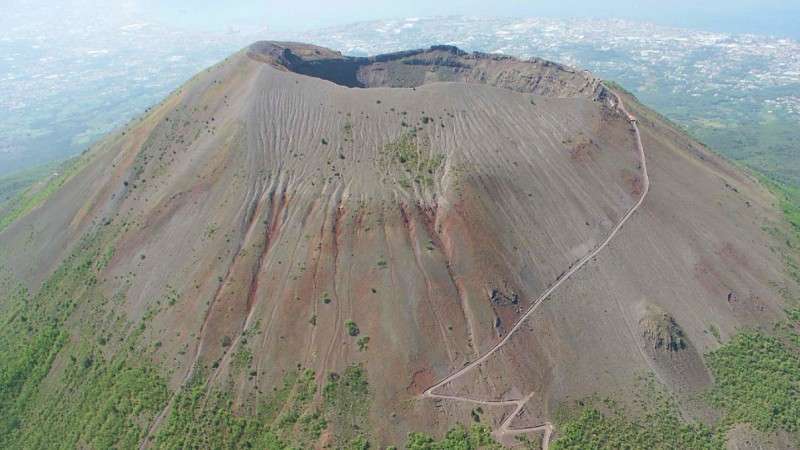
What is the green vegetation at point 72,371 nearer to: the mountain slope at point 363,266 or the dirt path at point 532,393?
the mountain slope at point 363,266

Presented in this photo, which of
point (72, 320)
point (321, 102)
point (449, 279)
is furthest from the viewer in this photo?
point (321, 102)

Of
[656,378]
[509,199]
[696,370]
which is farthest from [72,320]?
[696,370]

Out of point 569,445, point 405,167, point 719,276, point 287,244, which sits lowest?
point 569,445

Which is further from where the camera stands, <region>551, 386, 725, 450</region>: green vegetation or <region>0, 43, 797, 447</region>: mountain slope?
<region>0, 43, 797, 447</region>: mountain slope

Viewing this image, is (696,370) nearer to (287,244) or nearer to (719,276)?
(719,276)

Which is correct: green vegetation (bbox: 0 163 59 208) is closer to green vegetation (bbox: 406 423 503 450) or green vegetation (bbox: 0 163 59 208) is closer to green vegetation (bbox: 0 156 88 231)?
green vegetation (bbox: 0 156 88 231)

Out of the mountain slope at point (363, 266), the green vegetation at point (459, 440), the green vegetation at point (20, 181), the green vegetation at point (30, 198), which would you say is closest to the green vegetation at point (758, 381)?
the mountain slope at point (363, 266)

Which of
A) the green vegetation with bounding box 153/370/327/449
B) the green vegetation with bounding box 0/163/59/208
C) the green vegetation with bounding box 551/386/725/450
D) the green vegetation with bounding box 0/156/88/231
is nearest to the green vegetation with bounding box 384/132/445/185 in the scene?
the green vegetation with bounding box 153/370/327/449
